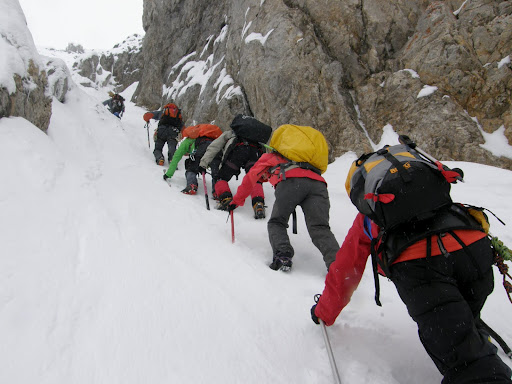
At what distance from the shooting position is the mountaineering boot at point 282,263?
3328mm

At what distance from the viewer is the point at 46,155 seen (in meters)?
5.11

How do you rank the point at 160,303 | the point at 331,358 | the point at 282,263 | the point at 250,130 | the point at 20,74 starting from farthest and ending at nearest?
1. the point at 20,74
2. the point at 250,130
3. the point at 282,263
4. the point at 160,303
5. the point at 331,358

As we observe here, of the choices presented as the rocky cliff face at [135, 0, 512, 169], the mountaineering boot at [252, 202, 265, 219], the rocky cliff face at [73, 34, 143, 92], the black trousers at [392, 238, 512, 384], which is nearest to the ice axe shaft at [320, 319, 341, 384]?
the black trousers at [392, 238, 512, 384]

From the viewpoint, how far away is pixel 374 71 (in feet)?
31.5

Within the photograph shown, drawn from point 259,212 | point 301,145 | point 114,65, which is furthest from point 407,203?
point 114,65

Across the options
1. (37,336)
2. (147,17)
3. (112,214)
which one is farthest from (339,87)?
(147,17)

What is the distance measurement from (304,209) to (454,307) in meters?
2.19

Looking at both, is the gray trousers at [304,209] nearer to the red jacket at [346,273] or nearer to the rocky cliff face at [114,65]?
the red jacket at [346,273]

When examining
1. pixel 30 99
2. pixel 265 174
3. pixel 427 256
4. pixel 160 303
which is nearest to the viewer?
pixel 427 256

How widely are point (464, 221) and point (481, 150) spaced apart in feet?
22.0

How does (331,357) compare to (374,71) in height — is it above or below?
below

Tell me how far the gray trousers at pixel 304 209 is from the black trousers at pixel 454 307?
5.41 ft

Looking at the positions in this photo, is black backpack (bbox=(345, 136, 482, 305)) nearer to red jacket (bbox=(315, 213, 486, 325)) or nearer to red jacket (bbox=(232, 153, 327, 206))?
red jacket (bbox=(315, 213, 486, 325))

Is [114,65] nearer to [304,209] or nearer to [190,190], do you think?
[190,190]
